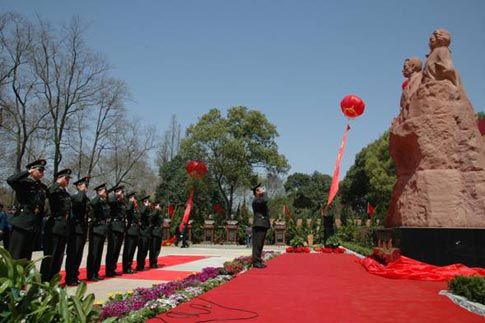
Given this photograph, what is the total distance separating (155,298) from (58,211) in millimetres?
2260

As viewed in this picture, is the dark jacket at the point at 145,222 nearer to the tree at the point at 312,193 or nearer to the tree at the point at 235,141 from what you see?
the tree at the point at 235,141

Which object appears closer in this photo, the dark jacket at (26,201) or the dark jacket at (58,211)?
the dark jacket at (26,201)

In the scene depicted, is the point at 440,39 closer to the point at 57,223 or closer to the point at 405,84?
the point at 405,84

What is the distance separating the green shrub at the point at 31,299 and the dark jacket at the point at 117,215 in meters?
5.53

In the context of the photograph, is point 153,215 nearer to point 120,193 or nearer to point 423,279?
point 120,193

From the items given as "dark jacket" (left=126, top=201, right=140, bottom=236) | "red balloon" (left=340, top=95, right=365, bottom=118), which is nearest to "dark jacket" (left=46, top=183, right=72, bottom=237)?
"dark jacket" (left=126, top=201, right=140, bottom=236)

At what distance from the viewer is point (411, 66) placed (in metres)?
9.87

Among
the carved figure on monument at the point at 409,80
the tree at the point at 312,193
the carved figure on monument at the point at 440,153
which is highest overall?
the tree at the point at 312,193

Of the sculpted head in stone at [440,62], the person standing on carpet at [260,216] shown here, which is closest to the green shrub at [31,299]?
the person standing on carpet at [260,216]

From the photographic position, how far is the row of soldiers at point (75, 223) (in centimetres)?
530

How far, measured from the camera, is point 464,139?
8.25m

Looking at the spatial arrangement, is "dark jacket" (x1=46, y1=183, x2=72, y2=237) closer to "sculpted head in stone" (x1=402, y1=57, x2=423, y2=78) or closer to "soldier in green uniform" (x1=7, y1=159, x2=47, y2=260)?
"soldier in green uniform" (x1=7, y1=159, x2=47, y2=260)

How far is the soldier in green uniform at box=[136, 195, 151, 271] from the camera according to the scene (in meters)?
9.28

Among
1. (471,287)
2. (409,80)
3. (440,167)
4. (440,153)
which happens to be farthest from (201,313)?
(409,80)
